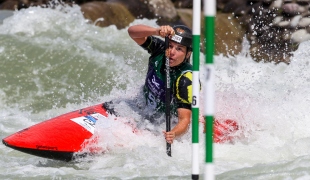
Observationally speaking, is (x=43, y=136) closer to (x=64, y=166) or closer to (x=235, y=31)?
(x=64, y=166)

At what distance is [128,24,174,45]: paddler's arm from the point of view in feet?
14.3

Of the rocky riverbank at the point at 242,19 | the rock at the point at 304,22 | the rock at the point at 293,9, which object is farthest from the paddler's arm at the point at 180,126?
the rock at the point at 293,9

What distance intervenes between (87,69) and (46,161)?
3469mm

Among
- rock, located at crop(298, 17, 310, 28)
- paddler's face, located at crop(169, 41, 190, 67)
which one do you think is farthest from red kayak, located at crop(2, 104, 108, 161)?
rock, located at crop(298, 17, 310, 28)

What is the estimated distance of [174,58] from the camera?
457cm

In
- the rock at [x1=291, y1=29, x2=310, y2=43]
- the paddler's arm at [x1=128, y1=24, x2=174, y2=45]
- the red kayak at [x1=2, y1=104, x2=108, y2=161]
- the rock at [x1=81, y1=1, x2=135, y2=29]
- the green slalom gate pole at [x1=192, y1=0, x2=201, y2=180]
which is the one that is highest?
the rock at [x1=81, y1=1, x2=135, y2=29]

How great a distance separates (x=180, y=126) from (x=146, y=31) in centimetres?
72

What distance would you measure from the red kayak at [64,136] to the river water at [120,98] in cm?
9

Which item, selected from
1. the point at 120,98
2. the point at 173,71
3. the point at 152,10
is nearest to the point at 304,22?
the point at 152,10

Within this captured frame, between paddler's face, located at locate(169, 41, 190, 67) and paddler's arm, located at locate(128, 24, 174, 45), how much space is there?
14 centimetres

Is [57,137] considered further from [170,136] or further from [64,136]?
[170,136]

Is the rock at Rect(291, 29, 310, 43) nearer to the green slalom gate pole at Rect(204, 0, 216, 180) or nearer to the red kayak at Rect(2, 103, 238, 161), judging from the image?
the red kayak at Rect(2, 103, 238, 161)

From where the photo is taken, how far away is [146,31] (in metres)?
4.62

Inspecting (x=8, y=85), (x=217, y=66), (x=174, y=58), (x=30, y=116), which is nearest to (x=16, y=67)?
(x=8, y=85)
